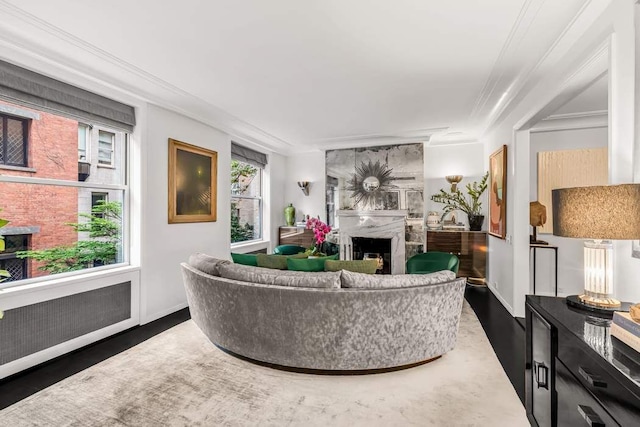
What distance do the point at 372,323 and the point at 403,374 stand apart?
20.7 inches

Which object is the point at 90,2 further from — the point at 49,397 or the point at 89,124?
the point at 49,397

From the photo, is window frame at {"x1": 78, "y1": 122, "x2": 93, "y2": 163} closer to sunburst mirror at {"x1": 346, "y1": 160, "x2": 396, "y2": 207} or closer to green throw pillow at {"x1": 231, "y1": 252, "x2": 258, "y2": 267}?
green throw pillow at {"x1": 231, "y1": 252, "x2": 258, "y2": 267}

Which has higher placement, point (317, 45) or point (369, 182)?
point (317, 45)

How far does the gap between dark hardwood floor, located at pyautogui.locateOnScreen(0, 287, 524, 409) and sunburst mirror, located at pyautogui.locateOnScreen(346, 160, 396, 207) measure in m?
2.60

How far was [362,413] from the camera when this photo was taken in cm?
195

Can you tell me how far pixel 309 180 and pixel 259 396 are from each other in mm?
5006

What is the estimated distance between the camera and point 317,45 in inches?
96.6

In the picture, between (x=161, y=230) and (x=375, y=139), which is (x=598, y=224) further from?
(x=375, y=139)

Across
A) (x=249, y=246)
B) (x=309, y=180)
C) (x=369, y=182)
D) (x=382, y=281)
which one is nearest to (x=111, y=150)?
(x=249, y=246)

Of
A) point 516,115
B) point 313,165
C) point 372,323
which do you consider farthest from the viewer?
point 313,165

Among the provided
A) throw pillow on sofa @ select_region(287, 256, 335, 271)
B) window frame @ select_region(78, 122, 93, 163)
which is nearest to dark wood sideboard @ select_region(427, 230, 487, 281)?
throw pillow on sofa @ select_region(287, 256, 335, 271)

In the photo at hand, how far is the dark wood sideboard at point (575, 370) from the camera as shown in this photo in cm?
101

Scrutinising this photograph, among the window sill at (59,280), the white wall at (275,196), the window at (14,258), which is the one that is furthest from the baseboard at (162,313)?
the white wall at (275,196)

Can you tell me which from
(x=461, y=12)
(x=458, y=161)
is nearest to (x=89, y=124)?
(x=461, y=12)
